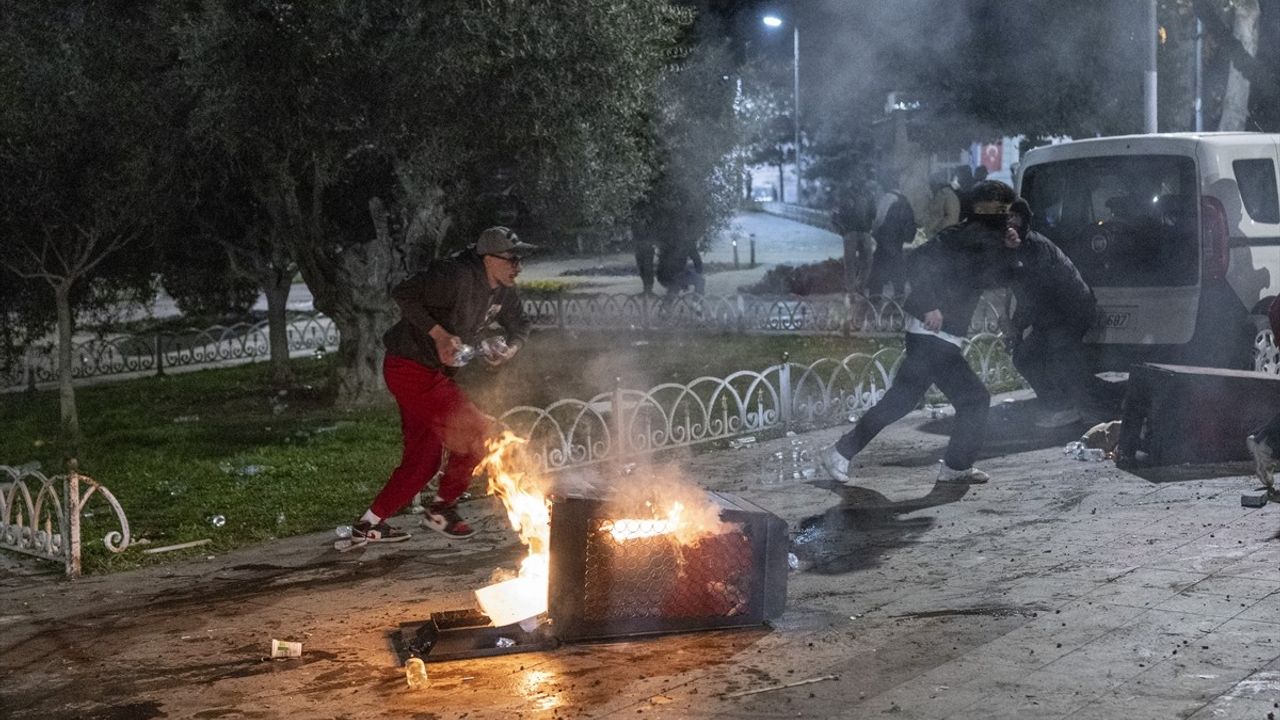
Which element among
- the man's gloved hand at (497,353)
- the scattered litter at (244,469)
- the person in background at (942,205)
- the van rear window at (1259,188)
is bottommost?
the scattered litter at (244,469)

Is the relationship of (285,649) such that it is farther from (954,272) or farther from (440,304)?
(954,272)

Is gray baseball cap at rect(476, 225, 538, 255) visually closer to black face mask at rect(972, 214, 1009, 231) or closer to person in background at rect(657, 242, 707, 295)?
black face mask at rect(972, 214, 1009, 231)

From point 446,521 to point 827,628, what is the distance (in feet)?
8.71

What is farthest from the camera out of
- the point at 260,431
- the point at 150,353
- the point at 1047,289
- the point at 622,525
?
the point at 150,353

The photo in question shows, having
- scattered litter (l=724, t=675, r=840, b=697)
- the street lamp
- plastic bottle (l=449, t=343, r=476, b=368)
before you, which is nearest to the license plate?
plastic bottle (l=449, t=343, r=476, b=368)

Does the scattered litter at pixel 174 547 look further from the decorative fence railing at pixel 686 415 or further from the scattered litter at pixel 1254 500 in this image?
the scattered litter at pixel 1254 500

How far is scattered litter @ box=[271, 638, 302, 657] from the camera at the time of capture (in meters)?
5.61

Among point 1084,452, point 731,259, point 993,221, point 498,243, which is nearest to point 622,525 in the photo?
point 498,243

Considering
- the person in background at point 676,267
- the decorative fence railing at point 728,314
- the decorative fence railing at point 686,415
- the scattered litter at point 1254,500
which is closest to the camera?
the scattered litter at point 1254,500

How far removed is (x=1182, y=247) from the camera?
10.5 metres

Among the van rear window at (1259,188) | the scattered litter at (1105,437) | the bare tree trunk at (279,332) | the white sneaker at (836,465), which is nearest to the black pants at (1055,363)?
the scattered litter at (1105,437)

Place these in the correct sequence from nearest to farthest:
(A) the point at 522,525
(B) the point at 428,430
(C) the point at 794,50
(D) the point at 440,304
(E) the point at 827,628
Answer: (E) the point at 827,628
(A) the point at 522,525
(D) the point at 440,304
(B) the point at 428,430
(C) the point at 794,50

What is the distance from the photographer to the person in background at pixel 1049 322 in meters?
9.18

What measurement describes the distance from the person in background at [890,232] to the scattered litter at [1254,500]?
A: 1023 cm
